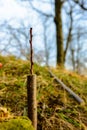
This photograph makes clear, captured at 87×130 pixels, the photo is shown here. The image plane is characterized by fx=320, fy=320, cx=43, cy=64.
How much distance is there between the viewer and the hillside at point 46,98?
3.63 meters

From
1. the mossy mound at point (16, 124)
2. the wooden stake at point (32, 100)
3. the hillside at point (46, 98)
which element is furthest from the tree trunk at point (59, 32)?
the mossy mound at point (16, 124)

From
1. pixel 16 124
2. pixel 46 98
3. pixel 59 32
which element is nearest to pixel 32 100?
pixel 16 124

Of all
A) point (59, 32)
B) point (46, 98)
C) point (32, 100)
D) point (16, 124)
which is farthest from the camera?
point (59, 32)

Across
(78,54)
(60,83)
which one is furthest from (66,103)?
(78,54)

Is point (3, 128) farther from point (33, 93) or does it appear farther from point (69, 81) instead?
point (69, 81)

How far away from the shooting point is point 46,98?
421 cm

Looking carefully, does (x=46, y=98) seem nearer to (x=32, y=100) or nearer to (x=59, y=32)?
(x=32, y=100)

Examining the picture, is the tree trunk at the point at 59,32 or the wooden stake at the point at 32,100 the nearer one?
the wooden stake at the point at 32,100

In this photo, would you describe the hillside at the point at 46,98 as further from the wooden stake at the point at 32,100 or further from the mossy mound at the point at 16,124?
the mossy mound at the point at 16,124

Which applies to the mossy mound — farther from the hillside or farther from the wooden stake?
the hillside

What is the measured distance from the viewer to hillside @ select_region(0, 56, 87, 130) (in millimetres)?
3629

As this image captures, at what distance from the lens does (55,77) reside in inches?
200

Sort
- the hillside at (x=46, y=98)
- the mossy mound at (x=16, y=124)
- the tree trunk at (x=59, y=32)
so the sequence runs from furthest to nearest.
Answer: the tree trunk at (x=59, y=32) → the hillside at (x=46, y=98) → the mossy mound at (x=16, y=124)

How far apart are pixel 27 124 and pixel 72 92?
200cm
